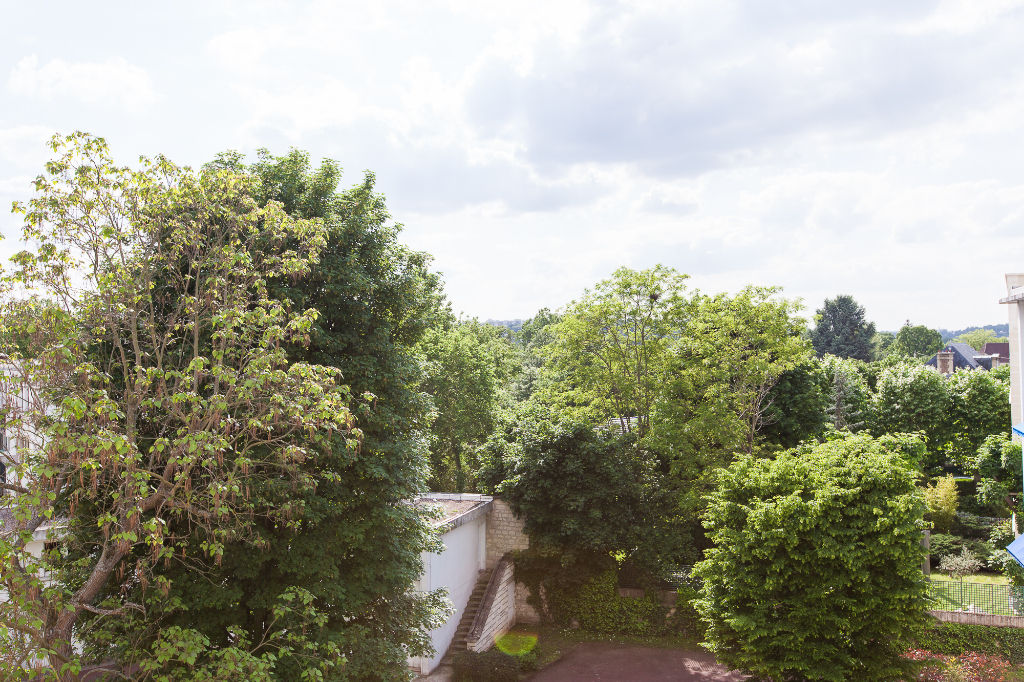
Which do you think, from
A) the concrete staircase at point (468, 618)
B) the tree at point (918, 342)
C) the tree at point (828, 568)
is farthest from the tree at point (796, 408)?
the tree at point (918, 342)

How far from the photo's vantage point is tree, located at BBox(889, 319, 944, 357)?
8538cm

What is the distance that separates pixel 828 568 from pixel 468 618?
10989 millimetres

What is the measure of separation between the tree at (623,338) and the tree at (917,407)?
14.9 m

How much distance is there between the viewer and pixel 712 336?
23750 millimetres

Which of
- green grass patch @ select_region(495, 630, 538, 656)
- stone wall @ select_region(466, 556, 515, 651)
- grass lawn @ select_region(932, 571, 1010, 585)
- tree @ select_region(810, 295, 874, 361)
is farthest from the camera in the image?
tree @ select_region(810, 295, 874, 361)

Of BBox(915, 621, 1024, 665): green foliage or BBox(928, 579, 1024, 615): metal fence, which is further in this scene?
BBox(928, 579, 1024, 615): metal fence

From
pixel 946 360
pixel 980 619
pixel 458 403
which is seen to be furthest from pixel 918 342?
pixel 980 619

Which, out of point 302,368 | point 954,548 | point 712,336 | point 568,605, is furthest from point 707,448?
point 302,368

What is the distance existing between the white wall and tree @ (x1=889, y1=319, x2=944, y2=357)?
7641cm

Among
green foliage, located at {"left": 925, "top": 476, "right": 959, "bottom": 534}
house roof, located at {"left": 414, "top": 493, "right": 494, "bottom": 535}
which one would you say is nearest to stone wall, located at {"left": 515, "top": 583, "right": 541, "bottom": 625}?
house roof, located at {"left": 414, "top": 493, "right": 494, "bottom": 535}

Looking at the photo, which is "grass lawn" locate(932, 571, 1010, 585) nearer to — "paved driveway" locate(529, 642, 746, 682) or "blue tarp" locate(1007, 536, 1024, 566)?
"blue tarp" locate(1007, 536, 1024, 566)

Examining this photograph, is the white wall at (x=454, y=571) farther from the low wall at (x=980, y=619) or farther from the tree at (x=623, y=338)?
the low wall at (x=980, y=619)

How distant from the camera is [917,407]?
3294cm

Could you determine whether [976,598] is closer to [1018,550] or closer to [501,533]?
[1018,550]
